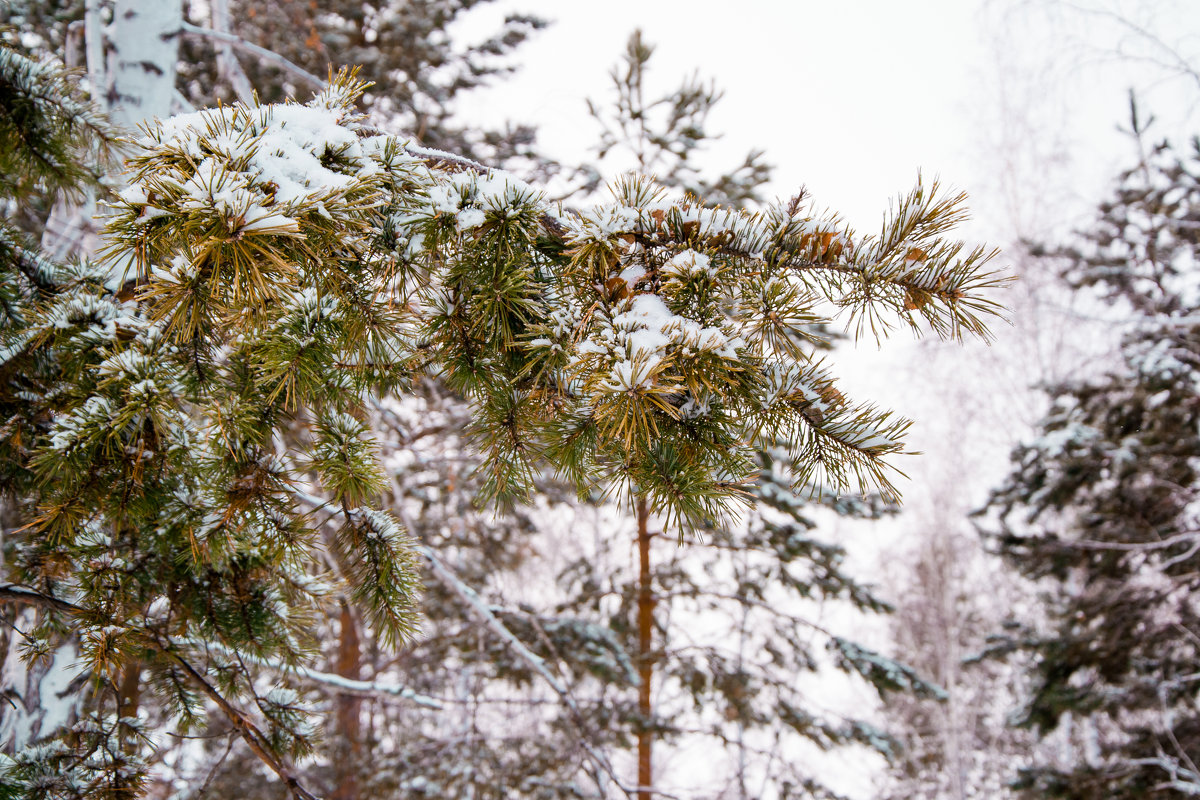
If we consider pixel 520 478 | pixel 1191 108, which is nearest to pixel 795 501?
pixel 520 478

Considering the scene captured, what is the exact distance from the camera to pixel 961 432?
31.5 feet

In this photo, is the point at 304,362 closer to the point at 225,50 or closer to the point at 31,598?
the point at 31,598

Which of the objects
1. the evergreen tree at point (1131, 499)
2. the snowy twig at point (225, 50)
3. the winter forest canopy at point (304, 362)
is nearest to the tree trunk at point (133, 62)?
the winter forest canopy at point (304, 362)

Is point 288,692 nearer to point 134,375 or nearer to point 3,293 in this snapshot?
point 134,375

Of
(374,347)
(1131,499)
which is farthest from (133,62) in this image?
(1131,499)

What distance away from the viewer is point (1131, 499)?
19.7 ft

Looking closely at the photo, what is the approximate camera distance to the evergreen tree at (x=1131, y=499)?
215 inches

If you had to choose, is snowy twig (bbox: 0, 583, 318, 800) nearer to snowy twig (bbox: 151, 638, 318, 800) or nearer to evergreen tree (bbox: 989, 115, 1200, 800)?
snowy twig (bbox: 151, 638, 318, 800)

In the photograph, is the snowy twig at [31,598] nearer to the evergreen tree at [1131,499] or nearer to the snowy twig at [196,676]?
the snowy twig at [196,676]

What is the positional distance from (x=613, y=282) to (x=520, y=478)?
0.49 metres

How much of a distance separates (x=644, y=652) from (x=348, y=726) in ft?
10.2

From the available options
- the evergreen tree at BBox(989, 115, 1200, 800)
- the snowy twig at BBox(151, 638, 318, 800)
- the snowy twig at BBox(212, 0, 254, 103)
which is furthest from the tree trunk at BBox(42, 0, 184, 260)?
the evergreen tree at BBox(989, 115, 1200, 800)

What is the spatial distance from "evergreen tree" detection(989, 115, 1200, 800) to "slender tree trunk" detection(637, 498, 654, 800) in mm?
3777

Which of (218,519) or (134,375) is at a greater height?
(134,375)
